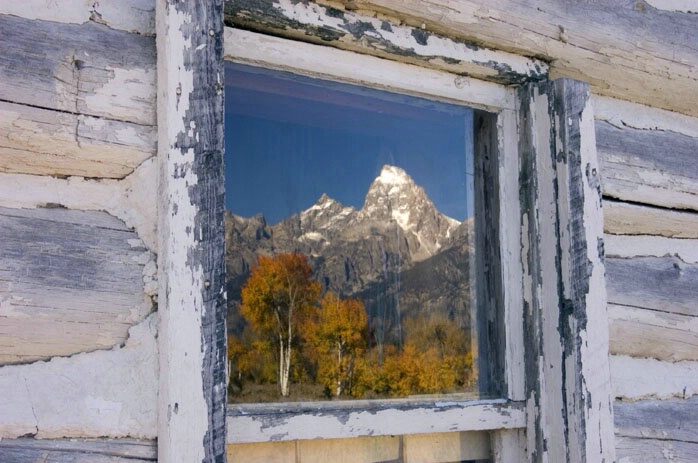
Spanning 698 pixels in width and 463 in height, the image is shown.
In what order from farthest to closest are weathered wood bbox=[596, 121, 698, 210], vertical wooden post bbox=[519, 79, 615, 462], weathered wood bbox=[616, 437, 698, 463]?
weathered wood bbox=[596, 121, 698, 210] < weathered wood bbox=[616, 437, 698, 463] < vertical wooden post bbox=[519, 79, 615, 462]

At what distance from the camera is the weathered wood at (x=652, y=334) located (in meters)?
1.85

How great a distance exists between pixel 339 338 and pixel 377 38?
1.99 feet

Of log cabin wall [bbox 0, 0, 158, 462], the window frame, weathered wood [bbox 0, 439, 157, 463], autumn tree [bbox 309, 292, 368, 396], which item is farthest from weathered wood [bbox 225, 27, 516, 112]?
weathered wood [bbox 0, 439, 157, 463]

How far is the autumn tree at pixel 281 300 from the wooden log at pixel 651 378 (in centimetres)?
73

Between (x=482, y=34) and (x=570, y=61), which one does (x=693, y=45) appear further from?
(x=482, y=34)

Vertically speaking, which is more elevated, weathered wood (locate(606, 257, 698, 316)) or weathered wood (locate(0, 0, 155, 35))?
weathered wood (locate(0, 0, 155, 35))

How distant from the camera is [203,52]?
4.34 ft

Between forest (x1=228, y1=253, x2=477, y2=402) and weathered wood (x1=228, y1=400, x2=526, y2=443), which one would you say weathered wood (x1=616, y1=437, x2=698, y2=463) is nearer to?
weathered wood (x1=228, y1=400, x2=526, y2=443)

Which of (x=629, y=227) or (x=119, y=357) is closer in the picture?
(x=119, y=357)

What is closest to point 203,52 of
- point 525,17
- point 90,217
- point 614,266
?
point 90,217

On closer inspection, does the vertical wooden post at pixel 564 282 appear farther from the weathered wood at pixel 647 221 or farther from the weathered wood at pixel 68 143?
the weathered wood at pixel 68 143

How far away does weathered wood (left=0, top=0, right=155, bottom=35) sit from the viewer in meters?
1.26

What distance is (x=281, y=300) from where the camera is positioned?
1584 mm

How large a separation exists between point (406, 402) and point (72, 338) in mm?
708
